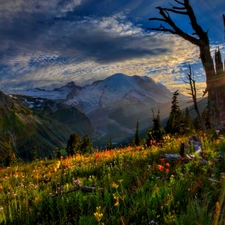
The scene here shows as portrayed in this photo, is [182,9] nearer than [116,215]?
No

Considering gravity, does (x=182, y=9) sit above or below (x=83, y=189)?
above

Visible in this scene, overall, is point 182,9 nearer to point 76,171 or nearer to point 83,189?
point 76,171

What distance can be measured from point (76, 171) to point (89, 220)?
3.52 meters

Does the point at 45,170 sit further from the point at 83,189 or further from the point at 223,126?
the point at 223,126

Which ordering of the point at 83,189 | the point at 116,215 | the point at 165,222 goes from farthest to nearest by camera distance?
1. the point at 83,189
2. the point at 116,215
3. the point at 165,222

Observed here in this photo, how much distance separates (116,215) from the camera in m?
2.97

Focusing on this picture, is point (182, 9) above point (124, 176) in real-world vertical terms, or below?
above

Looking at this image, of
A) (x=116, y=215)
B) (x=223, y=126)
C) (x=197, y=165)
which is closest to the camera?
(x=116, y=215)

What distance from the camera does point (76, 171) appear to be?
243 inches

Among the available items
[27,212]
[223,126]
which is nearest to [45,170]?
[27,212]

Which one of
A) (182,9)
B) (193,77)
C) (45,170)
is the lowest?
(45,170)

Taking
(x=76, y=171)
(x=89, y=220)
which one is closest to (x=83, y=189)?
(x=89, y=220)

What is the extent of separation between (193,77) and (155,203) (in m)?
10.7

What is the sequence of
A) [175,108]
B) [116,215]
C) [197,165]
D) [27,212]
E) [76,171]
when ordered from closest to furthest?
[116,215] < [27,212] < [197,165] < [76,171] < [175,108]
